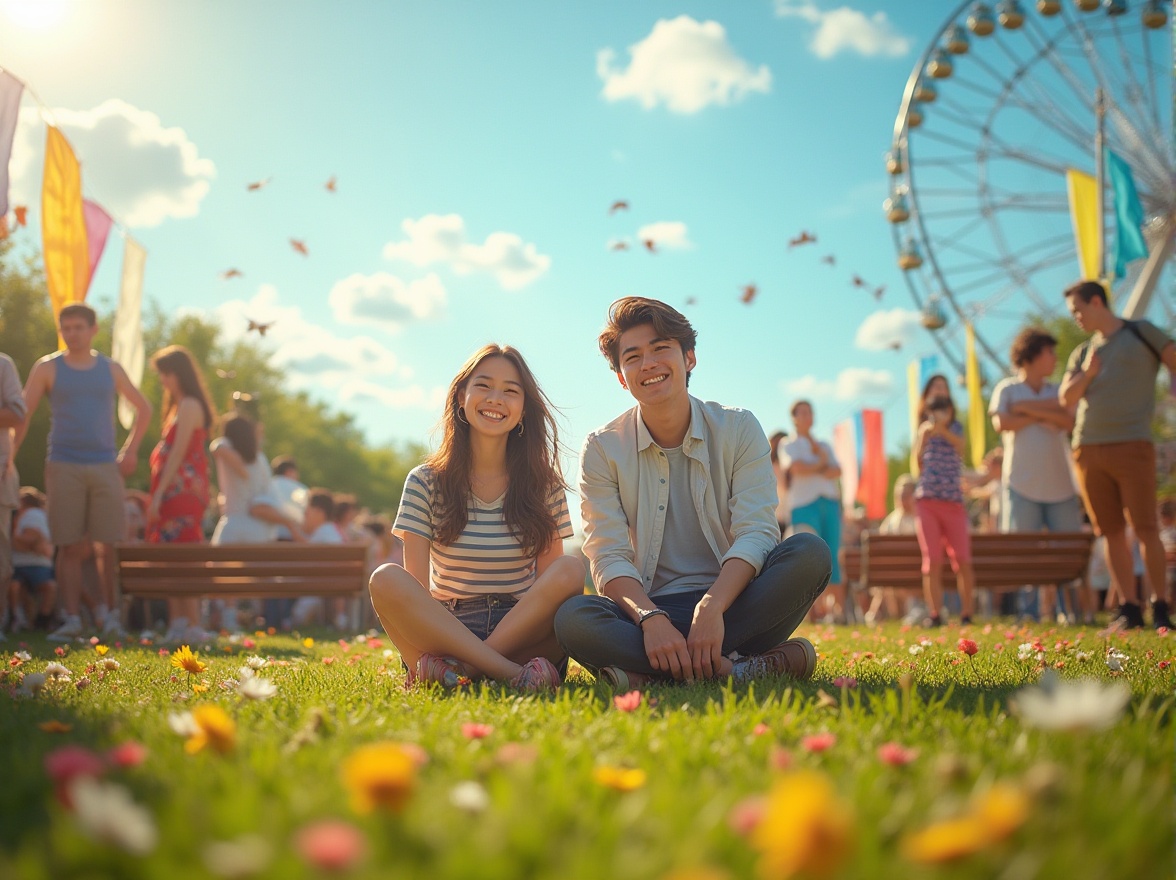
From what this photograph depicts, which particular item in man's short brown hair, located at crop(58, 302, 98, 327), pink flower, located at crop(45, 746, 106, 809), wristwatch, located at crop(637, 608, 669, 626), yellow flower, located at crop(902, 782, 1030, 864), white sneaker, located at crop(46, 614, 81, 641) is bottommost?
white sneaker, located at crop(46, 614, 81, 641)

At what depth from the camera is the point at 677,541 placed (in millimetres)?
3469

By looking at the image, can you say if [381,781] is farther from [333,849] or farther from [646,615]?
[646,615]

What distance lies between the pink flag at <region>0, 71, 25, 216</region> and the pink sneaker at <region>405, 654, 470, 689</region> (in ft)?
18.3

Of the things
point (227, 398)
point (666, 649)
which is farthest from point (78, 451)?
point (227, 398)

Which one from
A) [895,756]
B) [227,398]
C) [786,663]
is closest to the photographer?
[895,756]

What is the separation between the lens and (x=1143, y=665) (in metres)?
3.19

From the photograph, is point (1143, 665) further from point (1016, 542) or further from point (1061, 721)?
point (1016, 542)

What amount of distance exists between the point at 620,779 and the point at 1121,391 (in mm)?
5771

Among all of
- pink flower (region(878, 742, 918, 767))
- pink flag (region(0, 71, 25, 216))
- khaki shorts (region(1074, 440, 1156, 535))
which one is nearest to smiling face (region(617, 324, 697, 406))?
pink flower (region(878, 742, 918, 767))

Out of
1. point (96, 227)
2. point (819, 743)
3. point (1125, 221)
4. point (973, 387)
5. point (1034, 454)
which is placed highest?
point (1125, 221)

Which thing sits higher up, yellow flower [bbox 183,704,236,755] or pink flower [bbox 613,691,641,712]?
yellow flower [bbox 183,704,236,755]

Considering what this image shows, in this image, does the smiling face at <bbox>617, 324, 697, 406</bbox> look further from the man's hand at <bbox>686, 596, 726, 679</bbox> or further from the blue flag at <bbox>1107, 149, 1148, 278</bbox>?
the blue flag at <bbox>1107, 149, 1148, 278</bbox>

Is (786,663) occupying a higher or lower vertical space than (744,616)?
lower

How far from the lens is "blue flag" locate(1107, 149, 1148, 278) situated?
12.5 metres
